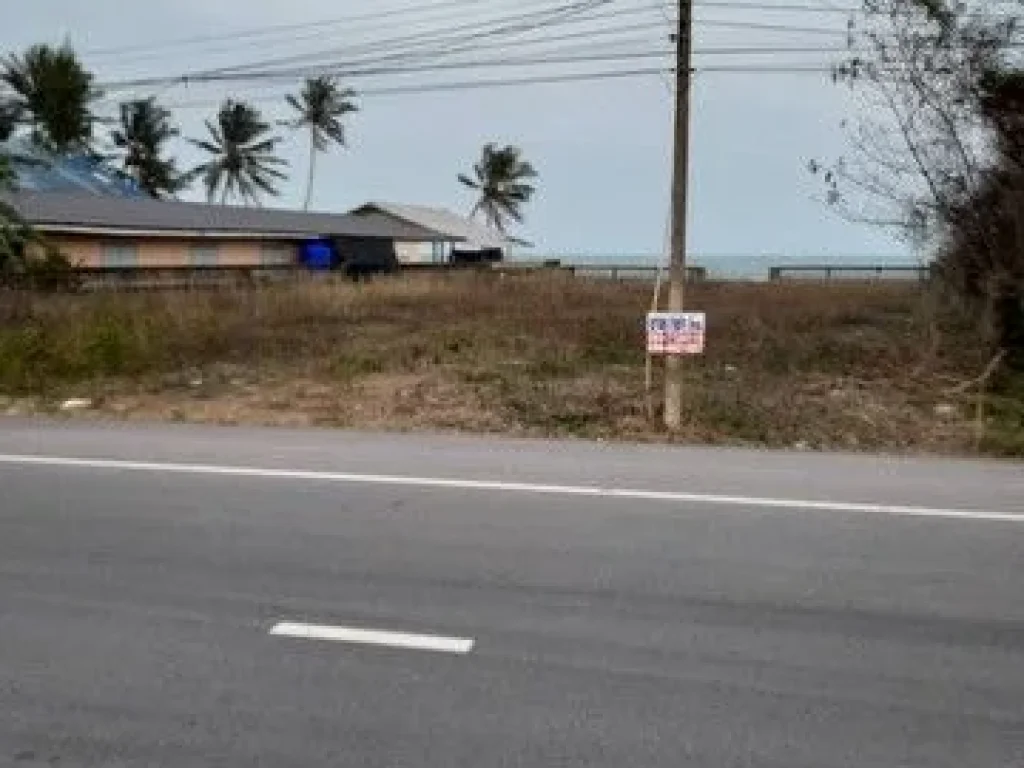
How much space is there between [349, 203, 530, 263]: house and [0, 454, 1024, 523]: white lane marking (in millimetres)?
60357

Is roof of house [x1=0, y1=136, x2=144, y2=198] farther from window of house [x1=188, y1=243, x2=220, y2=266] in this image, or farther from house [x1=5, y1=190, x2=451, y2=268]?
window of house [x1=188, y1=243, x2=220, y2=266]

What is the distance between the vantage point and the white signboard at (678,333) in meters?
12.7

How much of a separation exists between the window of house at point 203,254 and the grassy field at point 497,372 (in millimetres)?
19669

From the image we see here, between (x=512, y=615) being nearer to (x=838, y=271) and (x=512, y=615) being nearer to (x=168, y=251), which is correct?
(x=168, y=251)

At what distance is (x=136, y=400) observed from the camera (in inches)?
578

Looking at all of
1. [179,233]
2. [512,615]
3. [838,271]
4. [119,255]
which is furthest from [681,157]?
[838,271]

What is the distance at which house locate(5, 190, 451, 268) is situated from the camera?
38.2 metres

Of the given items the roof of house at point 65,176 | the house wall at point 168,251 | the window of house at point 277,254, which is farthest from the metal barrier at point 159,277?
the roof of house at point 65,176

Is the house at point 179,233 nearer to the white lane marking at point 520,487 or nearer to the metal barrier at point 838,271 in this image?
the metal barrier at point 838,271

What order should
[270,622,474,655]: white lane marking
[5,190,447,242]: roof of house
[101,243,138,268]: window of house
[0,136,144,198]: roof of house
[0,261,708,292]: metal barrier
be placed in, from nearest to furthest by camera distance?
[270,622,474,655]: white lane marking < [0,261,708,292]: metal barrier < [5,190,447,242]: roof of house < [101,243,138,268]: window of house < [0,136,144,198]: roof of house

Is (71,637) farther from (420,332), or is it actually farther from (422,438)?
(420,332)

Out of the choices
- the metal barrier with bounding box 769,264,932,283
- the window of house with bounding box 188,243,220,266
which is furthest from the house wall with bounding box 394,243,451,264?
the window of house with bounding box 188,243,220,266

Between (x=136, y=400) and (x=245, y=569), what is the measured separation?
8.84 m

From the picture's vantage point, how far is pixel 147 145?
76.5 metres
